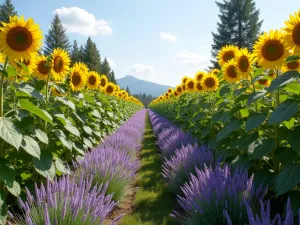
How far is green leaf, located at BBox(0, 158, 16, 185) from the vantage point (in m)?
2.78

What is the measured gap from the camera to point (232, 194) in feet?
9.95

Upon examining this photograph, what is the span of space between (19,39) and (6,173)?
1533 millimetres

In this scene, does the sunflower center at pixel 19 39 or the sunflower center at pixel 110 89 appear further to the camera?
the sunflower center at pixel 110 89

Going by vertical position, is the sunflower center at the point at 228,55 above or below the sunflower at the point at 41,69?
above

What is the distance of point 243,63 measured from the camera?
15.4 ft

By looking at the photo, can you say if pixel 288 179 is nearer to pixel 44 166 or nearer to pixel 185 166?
pixel 185 166

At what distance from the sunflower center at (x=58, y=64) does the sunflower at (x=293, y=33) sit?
317cm

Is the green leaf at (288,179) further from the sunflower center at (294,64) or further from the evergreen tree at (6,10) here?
the evergreen tree at (6,10)

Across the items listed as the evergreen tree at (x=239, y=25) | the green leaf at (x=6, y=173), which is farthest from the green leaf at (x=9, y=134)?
the evergreen tree at (x=239, y=25)

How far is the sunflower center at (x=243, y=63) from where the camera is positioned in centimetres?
466

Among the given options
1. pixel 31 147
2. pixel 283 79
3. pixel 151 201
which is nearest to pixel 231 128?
pixel 283 79

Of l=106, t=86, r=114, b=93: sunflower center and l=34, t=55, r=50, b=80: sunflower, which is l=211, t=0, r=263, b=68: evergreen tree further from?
l=34, t=55, r=50, b=80: sunflower

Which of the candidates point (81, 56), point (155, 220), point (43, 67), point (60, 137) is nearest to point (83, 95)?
point (43, 67)

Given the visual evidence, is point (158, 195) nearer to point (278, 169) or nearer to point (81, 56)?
point (278, 169)
